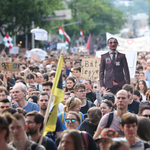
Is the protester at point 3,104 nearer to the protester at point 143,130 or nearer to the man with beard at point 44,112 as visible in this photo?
the man with beard at point 44,112

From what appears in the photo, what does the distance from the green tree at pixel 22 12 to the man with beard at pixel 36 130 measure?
2839cm

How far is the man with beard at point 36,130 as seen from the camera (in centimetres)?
424

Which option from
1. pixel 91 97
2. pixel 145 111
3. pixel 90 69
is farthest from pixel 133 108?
pixel 90 69

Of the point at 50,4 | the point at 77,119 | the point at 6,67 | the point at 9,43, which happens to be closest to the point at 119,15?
the point at 50,4

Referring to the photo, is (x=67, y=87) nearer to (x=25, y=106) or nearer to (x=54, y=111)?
(x=25, y=106)

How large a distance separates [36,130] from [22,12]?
29.9 metres

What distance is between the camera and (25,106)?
6359 millimetres

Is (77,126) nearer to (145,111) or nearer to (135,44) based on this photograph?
(145,111)

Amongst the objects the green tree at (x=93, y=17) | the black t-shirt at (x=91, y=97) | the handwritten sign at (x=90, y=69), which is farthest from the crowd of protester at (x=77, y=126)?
the green tree at (x=93, y=17)

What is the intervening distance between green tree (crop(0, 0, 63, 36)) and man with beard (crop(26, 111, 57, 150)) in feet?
93.2

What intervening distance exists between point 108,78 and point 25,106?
2.11 m

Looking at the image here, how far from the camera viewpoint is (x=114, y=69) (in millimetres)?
7656

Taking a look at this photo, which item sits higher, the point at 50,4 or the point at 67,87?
the point at 50,4

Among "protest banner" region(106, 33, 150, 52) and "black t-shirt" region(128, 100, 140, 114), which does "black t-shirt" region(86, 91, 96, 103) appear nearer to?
"black t-shirt" region(128, 100, 140, 114)
